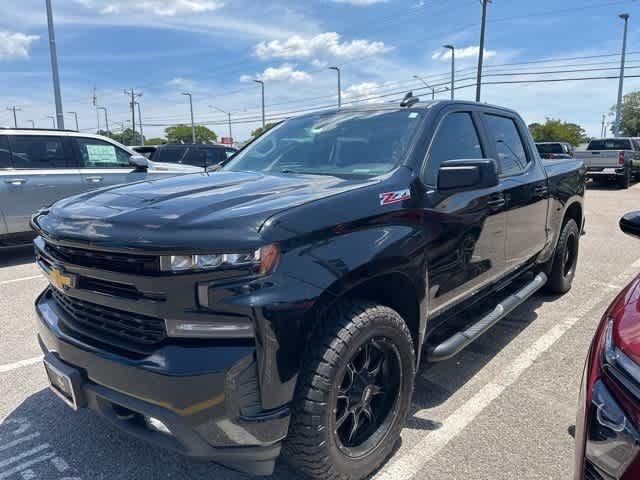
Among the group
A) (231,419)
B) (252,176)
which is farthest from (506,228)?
(231,419)

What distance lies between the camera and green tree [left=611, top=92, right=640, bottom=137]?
78375mm

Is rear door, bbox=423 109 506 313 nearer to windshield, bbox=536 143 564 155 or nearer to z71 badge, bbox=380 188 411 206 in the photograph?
z71 badge, bbox=380 188 411 206

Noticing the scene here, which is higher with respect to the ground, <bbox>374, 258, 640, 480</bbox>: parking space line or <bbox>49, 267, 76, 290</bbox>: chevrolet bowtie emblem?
<bbox>49, 267, 76, 290</bbox>: chevrolet bowtie emblem

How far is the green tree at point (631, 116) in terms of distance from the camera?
78.4 meters

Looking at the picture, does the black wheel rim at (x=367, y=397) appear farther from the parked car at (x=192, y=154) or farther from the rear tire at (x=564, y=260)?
the parked car at (x=192, y=154)

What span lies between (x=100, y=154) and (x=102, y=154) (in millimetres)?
37

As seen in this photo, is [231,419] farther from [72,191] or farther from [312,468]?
[72,191]

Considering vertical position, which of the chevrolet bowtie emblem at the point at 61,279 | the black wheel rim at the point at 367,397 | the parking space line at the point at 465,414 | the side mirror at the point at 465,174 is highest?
the side mirror at the point at 465,174

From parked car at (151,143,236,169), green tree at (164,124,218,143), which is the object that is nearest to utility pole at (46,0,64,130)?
parked car at (151,143,236,169)

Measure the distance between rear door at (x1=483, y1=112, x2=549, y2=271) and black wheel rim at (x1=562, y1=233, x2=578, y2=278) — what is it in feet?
2.99

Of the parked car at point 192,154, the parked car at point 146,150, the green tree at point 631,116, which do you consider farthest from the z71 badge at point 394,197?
the green tree at point 631,116

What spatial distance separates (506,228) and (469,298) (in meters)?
0.64

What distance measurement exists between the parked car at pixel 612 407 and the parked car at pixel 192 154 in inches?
487

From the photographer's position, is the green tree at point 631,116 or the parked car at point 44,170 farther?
the green tree at point 631,116
